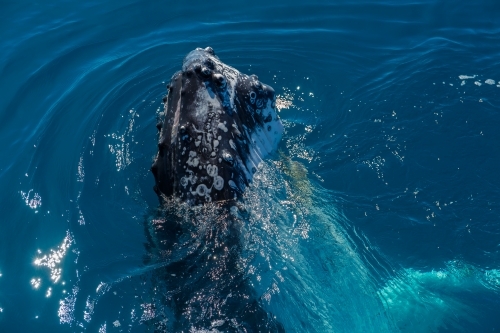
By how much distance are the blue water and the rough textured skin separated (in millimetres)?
766

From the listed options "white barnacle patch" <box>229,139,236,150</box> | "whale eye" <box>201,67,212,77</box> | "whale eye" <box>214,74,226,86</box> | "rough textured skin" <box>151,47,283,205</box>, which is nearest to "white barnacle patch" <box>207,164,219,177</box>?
"rough textured skin" <box>151,47,283,205</box>

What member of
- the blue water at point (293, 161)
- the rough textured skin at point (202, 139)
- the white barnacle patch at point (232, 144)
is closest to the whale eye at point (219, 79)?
the rough textured skin at point (202, 139)

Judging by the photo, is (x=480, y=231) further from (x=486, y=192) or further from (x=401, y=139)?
(x=401, y=139)

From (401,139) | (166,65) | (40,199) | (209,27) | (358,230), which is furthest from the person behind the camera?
(209,27)

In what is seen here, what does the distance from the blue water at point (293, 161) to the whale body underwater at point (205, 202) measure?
0.35 meters

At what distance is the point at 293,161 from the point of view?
460 inches

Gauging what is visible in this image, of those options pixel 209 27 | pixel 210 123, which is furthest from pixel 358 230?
pixel 209 27

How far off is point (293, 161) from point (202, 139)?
3.30m

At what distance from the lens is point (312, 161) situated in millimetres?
12766

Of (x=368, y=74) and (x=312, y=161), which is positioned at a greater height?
(x=368, y=74)

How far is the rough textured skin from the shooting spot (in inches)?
350

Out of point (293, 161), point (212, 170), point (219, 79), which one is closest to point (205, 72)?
point (219, 79)

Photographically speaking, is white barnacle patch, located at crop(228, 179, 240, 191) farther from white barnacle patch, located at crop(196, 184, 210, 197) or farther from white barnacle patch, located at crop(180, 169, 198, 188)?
white barnacle patch, located at crop(180, 169, 198, 188)

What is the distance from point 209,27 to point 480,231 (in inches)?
403
